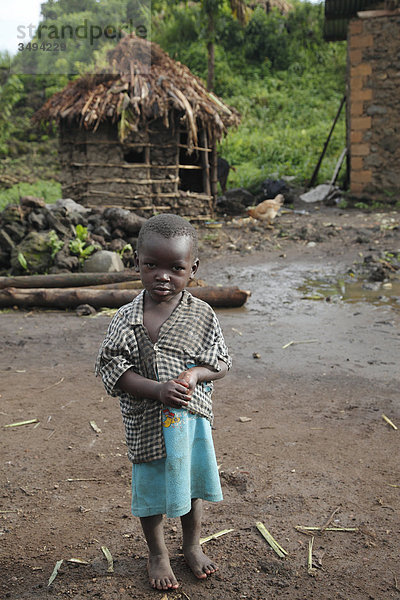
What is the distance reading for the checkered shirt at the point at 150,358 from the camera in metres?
1.91

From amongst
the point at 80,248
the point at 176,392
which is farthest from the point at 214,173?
the point at 176,392

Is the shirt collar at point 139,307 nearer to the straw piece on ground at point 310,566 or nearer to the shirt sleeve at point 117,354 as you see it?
the shirt sleeve at point 117,354

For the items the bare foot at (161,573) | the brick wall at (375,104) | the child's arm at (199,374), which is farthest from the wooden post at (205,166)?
the bare foot at (161,573)

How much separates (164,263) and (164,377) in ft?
1.30

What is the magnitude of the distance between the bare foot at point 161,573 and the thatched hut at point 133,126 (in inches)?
412

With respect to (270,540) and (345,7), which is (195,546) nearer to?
(270,540)

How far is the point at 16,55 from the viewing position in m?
27.5

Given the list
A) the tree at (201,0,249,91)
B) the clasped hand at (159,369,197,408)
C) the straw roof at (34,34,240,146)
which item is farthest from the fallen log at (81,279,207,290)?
the tree at (201,0,249,91)

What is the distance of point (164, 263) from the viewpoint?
1898 millimetres

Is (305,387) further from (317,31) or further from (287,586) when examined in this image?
(317,31)

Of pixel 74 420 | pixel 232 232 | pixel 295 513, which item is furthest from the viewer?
pixel 232 232

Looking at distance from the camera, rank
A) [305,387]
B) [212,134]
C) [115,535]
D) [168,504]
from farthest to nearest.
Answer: [212,134], [305,387], [115,535], [168,504]

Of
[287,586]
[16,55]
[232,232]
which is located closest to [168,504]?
[287,586]

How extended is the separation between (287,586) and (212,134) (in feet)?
39.8
